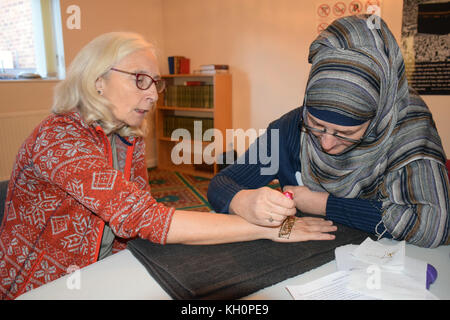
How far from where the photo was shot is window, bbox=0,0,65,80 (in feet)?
12.7

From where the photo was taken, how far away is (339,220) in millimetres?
1135

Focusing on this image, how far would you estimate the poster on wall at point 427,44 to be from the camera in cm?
320

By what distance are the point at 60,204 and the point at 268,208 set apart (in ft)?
2.17

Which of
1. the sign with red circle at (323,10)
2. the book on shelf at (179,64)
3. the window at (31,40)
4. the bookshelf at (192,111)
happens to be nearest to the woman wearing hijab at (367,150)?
the sign with red circle at (323,10)

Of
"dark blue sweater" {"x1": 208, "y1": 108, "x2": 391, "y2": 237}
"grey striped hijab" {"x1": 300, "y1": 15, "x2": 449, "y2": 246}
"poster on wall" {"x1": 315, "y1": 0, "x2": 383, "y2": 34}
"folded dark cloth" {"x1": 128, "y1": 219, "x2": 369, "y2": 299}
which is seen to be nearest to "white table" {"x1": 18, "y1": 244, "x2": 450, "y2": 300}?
"folded dark cloth" {"x1": 128, "y1": 219, "x2": 369, "y2": 299}

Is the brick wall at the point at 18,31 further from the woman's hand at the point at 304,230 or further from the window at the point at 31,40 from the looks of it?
the woman's hand at the point at 304,230

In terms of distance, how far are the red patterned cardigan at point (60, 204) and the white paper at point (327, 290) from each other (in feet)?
1.31

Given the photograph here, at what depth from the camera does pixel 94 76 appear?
1.24m

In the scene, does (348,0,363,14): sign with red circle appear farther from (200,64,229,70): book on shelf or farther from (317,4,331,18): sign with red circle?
(200,64,229,70): book on shelf

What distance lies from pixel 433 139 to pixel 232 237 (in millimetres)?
708

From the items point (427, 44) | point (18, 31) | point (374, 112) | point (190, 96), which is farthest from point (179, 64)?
point (374, 112)

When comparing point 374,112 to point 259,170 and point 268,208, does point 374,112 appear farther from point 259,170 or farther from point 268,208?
point 259,170

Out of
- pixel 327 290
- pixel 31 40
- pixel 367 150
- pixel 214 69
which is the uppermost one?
pixel 31 40
